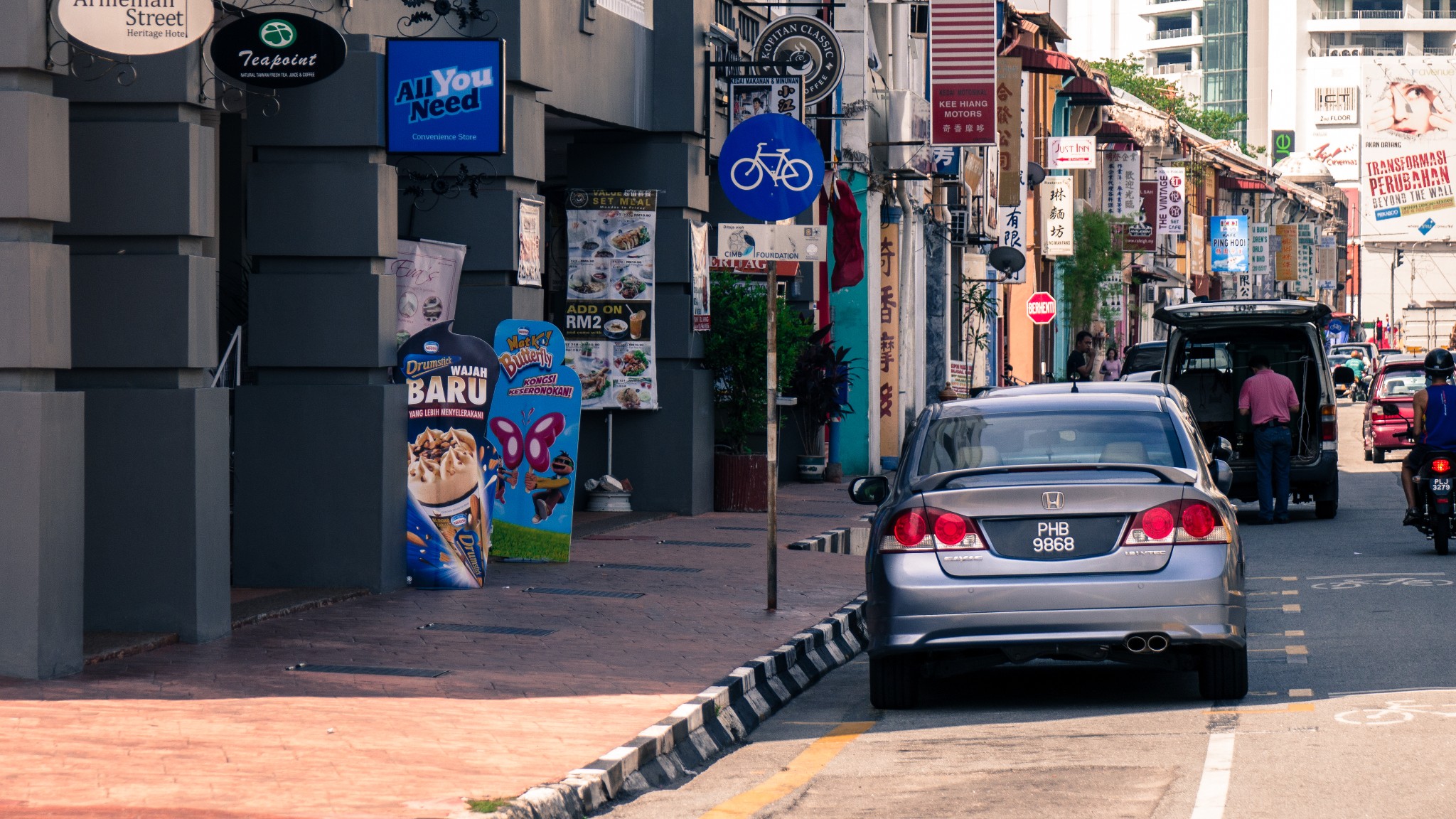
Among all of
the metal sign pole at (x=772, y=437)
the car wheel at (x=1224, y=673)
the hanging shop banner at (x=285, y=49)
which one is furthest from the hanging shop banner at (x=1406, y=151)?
the car wheel at (x=1224, y=673)

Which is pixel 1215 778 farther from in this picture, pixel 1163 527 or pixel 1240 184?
pixel 1240 184

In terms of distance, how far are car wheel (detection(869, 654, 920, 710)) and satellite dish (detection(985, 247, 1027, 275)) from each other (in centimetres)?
2469

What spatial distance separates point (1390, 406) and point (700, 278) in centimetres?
1752

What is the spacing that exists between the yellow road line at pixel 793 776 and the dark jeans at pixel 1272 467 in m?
12.9

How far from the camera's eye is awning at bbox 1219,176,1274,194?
8712 centimetres

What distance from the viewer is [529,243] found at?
15773 millimetres

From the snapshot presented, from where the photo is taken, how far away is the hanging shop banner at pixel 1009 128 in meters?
41.2

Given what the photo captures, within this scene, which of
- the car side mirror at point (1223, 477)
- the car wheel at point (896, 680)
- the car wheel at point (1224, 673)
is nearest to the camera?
the car wheel at point (1224, 673)

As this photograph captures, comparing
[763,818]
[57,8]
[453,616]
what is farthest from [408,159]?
[763,818]

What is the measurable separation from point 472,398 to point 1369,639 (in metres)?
5.93

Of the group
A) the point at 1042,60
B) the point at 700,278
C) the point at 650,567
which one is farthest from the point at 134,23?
the point at 1042,60

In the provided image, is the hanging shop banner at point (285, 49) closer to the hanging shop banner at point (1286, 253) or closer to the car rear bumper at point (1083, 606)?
the car rear bumper at point (1083, 606)

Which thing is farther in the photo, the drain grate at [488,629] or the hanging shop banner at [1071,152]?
the hanging shop banner at [1071,152]

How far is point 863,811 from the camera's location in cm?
715
